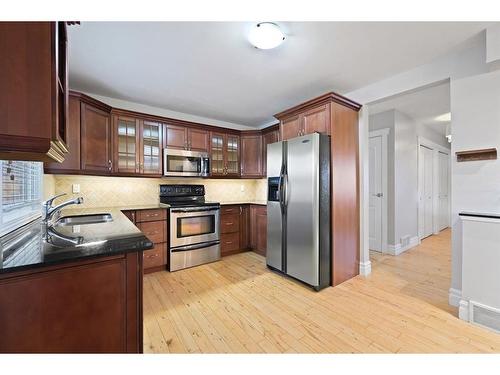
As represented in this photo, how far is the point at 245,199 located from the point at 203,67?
9.11ft

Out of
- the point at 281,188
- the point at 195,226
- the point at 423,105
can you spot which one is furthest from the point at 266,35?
the point at 423,105

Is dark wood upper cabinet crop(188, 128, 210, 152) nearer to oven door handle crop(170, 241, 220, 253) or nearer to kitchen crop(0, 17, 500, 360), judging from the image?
kitchen crop(0, 17, 500, 360)

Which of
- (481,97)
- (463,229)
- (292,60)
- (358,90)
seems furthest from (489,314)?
(292,60)

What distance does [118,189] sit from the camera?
330 cm

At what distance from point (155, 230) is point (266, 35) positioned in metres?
2.65

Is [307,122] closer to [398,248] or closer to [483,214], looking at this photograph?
[483,214]

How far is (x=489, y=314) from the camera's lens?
1.83 m

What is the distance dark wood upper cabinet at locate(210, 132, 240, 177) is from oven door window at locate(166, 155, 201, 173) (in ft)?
0.97

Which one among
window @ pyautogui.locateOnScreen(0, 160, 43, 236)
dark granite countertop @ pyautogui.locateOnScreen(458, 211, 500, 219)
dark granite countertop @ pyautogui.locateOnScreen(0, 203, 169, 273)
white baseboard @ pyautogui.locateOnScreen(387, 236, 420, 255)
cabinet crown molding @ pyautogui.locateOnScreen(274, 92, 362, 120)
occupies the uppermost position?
cabinet crown molding @ pyautogui.locateOnScreen(274, 92, 362, 120)

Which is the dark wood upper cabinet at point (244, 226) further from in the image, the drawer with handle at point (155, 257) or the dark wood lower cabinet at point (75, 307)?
the dark wood lower cabinet at point (75, 307)

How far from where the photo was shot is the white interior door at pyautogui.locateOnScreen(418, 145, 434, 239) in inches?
185

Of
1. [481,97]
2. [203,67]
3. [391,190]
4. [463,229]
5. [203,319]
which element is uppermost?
[203,67]

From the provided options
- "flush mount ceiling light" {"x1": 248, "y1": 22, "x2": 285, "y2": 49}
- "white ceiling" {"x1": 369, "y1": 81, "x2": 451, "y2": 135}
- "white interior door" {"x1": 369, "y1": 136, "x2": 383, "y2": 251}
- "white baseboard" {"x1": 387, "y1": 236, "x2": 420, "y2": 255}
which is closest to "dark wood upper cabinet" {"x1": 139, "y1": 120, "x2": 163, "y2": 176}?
"flush mount ceiling light" {"x1": 248, "y1": 22, "x2": 285, "y2": 49}
